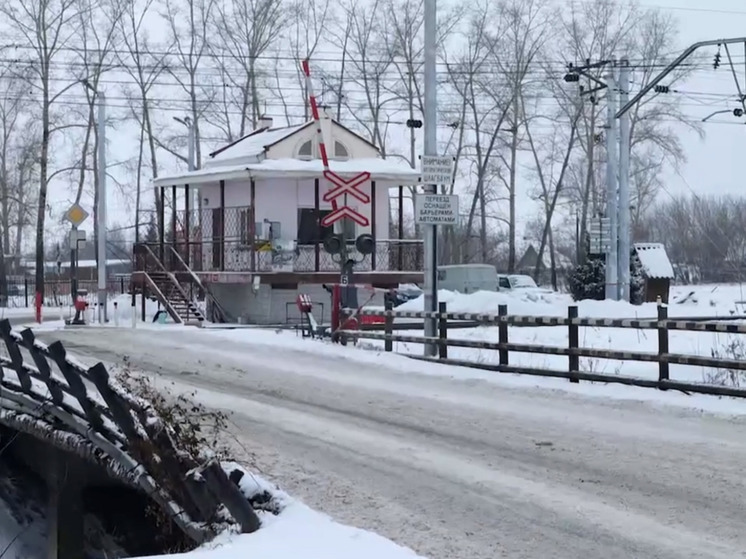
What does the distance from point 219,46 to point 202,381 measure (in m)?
46.5

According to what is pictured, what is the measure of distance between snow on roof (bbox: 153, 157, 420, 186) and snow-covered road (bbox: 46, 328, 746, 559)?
19.5 metres

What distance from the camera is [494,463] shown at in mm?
10000

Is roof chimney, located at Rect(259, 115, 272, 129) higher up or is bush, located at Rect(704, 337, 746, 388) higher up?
roof chimney, located at Rect(259, 115, 272, 129)

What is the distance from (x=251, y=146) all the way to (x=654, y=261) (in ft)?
62.9

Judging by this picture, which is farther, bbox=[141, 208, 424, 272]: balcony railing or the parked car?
the parked car

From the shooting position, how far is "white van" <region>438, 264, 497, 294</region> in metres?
50.0

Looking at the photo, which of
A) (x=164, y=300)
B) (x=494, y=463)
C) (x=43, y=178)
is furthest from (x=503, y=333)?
(x=43, y=178)

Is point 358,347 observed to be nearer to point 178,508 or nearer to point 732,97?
point 178,508

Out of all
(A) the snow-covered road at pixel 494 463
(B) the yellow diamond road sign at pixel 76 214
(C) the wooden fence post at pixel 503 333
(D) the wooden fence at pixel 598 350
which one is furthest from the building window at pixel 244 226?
(C) the wooden fence post at pixel 503 333

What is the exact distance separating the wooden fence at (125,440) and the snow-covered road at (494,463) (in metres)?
1.09

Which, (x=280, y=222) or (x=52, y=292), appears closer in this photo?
(x=280, y=222)

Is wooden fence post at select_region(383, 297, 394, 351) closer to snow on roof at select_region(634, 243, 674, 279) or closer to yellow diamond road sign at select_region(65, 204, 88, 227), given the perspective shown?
yellow diamond road sign at select_region(65, 204, 88, 227)

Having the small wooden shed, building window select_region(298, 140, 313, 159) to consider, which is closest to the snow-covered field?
the small wooden shed

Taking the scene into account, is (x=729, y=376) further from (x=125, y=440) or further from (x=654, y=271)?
(x=654, y=271)
